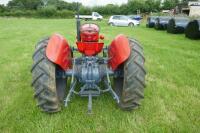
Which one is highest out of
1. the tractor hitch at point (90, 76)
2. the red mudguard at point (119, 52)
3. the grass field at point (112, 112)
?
the red mudguard at point (119, 52)

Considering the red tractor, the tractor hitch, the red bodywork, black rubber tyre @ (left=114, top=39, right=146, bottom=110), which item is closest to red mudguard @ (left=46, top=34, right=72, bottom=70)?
the red tractor

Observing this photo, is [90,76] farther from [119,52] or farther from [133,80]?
[133,80]

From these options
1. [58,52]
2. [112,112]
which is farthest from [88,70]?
[112,112]

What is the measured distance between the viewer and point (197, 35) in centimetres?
1462

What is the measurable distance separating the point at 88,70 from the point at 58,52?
21.4 inches

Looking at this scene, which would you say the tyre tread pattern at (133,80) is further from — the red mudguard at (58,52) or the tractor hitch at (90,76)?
the red mudguard at (58,52)

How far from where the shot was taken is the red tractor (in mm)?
4285

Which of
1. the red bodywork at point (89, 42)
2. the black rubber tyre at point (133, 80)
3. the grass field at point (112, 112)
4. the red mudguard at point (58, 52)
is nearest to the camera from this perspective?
the grass field at point (112, 112)

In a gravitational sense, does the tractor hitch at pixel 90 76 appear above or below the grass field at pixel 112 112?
above

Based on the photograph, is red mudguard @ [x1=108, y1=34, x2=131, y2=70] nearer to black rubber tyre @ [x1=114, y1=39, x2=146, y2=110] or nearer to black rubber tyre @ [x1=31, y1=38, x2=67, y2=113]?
black rubber tyre @ [x1=114, y1=39, x2=146, y2=110]

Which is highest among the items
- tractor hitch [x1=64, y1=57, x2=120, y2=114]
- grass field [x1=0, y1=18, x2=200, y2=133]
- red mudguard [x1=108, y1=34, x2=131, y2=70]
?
red mudguard [x1=108, y1=34, x2=131, y2=70]

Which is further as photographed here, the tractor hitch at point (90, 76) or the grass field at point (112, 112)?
the tractor hitch at point (90, 76)

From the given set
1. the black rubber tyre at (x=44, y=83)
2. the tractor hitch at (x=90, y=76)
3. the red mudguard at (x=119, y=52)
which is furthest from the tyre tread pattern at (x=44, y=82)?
the red mudguard at (x=119, y=52)

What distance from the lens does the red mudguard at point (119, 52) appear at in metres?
4.46
